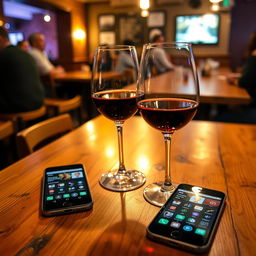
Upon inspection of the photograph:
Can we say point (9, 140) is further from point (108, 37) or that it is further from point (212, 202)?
point (108, 37)

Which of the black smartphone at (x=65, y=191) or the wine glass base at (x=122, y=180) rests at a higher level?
the black smartphone at (x=65, y=191)

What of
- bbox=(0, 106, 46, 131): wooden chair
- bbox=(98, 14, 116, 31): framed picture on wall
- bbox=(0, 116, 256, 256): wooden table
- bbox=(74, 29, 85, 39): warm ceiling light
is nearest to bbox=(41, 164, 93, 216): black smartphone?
bbox=(0, 116, 256, 256): wooden table

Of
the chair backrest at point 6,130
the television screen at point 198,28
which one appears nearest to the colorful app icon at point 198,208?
the chair backrest at point 6,130

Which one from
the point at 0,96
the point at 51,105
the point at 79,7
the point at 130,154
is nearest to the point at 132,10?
the point at 79,7

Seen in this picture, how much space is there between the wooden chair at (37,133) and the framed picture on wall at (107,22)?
622 centimetres

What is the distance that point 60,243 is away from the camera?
0.42 metres

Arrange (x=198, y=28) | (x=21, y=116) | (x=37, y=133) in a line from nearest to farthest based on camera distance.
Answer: (x=37, y=133) → (x=21, y=116) → (x=198, y=28)

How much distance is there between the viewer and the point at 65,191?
541 millimetres

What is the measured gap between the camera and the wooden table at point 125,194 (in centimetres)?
41

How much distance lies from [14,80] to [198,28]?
4.97m

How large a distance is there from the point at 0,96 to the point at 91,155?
1993 millimetres

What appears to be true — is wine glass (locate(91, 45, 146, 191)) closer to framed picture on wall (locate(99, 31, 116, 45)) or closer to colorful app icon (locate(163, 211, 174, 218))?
colorful app icon (locate(163, 211, 174, 218))

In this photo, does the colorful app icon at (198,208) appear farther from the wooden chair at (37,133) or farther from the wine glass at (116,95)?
the wooden chair at (37,133)

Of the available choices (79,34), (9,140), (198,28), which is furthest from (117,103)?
(79,34)
